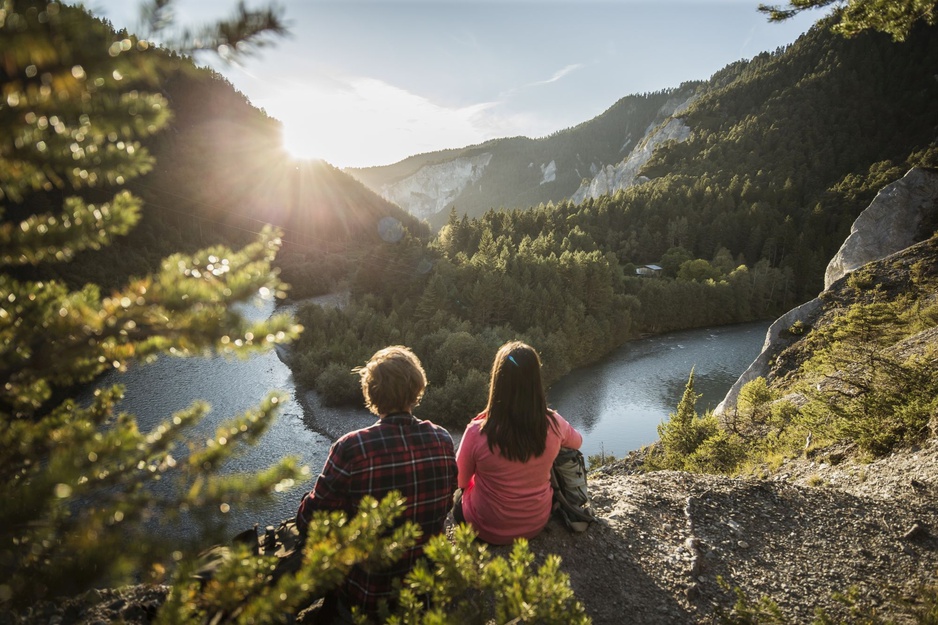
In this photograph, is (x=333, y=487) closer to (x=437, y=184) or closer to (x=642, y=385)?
(x=642, y=385)

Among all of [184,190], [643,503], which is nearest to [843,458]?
[643,503]

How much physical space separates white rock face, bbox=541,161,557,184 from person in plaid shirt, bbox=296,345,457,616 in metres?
149

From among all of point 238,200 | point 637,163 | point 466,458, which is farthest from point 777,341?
point 637,163

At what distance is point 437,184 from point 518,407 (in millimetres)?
166775

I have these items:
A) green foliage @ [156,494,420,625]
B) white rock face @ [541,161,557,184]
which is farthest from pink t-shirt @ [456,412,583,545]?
white rock face @ [541,161,557,184]

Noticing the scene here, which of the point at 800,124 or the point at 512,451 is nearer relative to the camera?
the point at 512,451

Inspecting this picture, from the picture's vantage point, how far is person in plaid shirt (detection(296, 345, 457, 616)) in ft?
8.27

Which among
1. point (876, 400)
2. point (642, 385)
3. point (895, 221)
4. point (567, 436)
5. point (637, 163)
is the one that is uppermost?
point (637, 163)

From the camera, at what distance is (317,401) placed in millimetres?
18359

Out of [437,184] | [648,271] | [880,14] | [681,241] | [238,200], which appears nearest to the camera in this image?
[880,14]

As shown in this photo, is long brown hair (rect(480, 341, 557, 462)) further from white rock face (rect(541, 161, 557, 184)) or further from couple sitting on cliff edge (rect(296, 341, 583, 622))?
white rock face (rect(541, 161, 557, 184))

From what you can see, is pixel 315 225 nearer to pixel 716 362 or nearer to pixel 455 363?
pixel 455 363

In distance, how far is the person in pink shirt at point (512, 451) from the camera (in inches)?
124

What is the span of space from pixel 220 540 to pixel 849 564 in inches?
182
